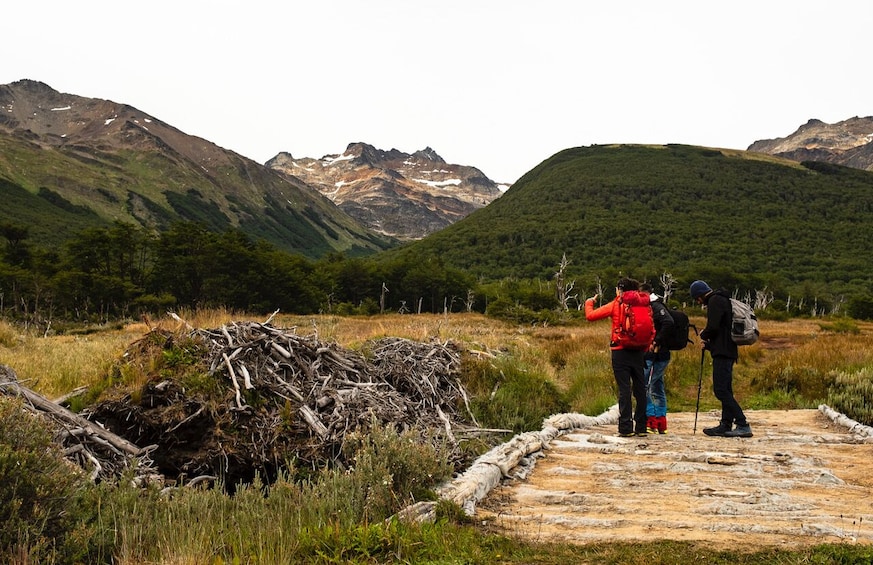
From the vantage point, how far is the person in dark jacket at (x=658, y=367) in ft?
27.1

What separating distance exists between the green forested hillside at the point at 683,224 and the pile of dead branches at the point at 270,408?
83370 mm

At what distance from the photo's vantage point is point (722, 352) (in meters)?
8.00

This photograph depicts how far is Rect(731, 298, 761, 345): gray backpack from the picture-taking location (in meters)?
7.94

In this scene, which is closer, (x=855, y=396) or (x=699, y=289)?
(x=699, y=289)

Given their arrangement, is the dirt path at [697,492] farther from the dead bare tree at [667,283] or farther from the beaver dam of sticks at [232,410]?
the dead bare tree at [667,283]

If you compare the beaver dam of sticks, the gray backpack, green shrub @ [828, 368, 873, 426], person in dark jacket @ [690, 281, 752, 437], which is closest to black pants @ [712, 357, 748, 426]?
person in dark jacket @ [690, 281, 752, 437]

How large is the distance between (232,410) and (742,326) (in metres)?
6.82

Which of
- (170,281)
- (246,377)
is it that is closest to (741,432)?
(246,377)

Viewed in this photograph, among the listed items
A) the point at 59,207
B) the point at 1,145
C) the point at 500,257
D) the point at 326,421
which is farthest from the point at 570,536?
the point at 1,145

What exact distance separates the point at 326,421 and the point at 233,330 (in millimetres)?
2134

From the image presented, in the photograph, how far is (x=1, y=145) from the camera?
7111 inches

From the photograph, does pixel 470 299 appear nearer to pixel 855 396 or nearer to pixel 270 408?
pixel 855 396

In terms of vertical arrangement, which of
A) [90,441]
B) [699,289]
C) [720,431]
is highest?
[699,289]

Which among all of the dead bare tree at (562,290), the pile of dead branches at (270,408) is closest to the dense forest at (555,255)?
the dead bare tree at (562,290)
